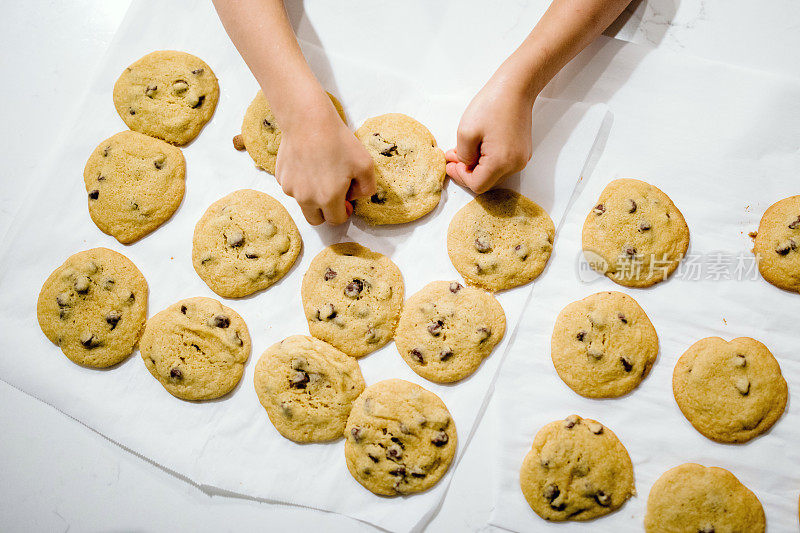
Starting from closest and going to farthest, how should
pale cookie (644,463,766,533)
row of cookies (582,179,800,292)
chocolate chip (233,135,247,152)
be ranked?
1. pale cookie (644,463,766,533)
2. row of cookies (582,179,800,292)
3. chocolate chip (233,135,247,152)

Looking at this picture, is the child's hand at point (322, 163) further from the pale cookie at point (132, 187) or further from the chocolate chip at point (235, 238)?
the pale cookie at point (132, 187)

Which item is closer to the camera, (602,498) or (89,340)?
(602,498)

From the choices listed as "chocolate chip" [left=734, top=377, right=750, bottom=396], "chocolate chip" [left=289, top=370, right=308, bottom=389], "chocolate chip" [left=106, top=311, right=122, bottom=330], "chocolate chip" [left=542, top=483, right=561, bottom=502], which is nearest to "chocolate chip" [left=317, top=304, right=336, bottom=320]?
"chocolate chip" [left=289, top=370, right=308, bottom=389]

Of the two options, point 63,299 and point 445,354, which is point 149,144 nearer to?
point 63,299

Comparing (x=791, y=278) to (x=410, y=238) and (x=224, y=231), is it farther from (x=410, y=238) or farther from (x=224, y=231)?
(x=224, y=231)

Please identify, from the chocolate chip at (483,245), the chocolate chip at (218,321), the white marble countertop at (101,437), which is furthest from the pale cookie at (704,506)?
the chocolate chip at (218,321)

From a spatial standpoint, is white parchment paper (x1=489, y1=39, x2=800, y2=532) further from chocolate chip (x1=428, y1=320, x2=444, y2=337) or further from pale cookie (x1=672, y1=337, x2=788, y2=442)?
chocolate chip (x1=428, y1=320, x2=444, y2=337)

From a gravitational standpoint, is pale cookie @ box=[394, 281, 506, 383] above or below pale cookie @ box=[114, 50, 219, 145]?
below

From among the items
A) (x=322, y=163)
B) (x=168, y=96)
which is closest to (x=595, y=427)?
(x=322, y=163)
